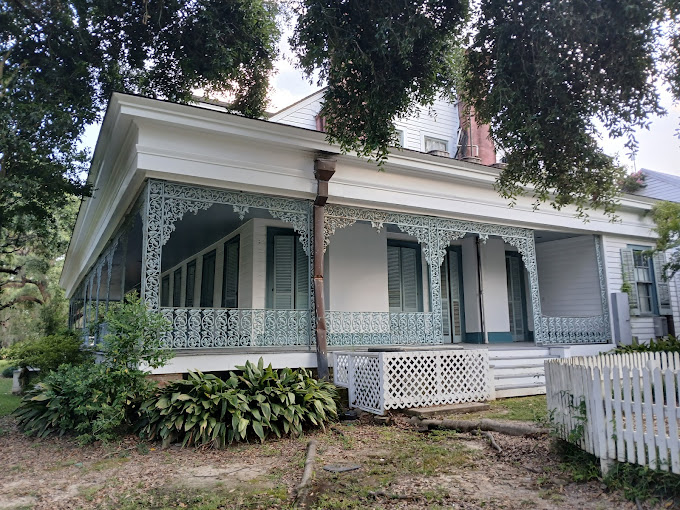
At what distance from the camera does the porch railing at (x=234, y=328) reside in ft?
27.9

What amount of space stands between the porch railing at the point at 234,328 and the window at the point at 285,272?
1.89 metres

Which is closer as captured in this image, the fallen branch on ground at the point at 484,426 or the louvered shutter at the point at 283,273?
the fallen branch on ground at the point at 484,426

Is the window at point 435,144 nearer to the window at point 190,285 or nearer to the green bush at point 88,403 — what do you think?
the window at point 190,285

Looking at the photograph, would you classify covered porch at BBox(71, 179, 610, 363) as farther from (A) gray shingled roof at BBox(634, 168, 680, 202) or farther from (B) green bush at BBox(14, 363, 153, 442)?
(A) gray shingled roof at BBox(634, 168, 680, 202)

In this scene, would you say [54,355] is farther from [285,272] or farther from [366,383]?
[366,383]

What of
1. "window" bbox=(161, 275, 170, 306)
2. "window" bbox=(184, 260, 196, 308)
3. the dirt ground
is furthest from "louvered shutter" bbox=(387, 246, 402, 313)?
"window" bbox=(161, 275, 170, 306)

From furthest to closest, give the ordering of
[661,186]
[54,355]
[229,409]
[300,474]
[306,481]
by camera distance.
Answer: [661,186] → [54,355] → [229,409] → [300,474] → [306,481]

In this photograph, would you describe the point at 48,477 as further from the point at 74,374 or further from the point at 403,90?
the point at 403,90

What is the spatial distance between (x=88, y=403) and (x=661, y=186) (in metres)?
22.1

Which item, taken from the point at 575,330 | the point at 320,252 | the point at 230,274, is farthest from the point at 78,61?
the point at 575,330

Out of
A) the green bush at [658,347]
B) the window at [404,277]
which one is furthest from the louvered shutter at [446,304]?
the green bush at [658,347]

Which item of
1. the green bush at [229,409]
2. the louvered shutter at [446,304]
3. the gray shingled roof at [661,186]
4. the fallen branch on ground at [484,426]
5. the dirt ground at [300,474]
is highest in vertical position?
the gray shingled roof at [661,186]

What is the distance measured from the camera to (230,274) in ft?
44.2

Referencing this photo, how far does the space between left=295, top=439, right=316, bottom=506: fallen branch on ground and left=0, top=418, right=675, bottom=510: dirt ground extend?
0.08 metres
